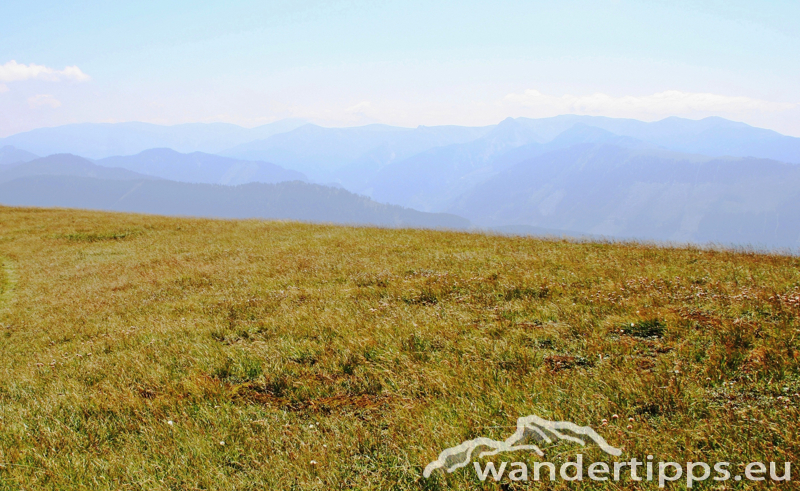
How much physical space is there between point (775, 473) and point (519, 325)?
371 centimetres

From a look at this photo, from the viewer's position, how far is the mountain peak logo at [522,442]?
12.0 ft

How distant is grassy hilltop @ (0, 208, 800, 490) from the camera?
12.6 ft

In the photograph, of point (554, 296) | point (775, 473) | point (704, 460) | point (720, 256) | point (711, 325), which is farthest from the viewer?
point (720, 256)

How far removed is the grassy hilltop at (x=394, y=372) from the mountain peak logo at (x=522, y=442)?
90 millimetres

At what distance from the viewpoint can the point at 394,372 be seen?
5434mm

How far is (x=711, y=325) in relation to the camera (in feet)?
18.9

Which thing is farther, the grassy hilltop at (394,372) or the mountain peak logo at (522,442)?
the grassy hilltop at (394,372)

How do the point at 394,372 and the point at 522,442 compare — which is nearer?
the point at 522,442

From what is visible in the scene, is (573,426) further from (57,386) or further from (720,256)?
(720,256)

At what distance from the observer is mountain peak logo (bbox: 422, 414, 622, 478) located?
3668 millimetres

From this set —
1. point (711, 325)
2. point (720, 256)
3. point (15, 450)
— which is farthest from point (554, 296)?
point (15, 450)

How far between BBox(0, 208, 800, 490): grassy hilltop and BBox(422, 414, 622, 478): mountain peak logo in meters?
0.09

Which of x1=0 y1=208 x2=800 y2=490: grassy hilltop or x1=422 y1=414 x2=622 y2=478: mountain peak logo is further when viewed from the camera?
x1=0 y1=208 x2=800 y2=490: grassy hilltop

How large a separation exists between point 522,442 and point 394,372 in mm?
2006
